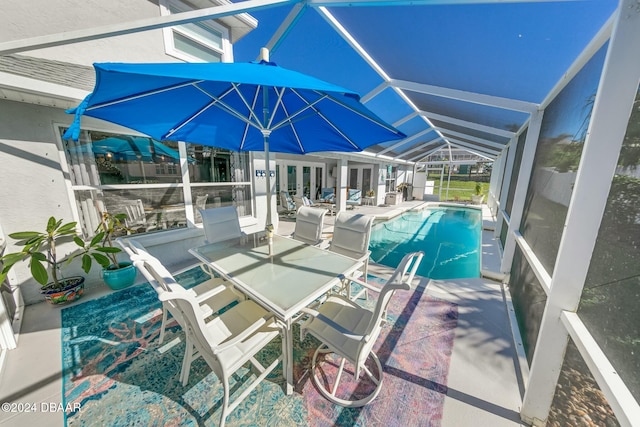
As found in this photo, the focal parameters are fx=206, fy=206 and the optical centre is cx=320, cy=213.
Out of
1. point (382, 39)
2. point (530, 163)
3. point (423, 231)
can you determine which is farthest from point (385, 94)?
point (423, 231)

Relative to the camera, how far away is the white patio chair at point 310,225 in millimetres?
3088

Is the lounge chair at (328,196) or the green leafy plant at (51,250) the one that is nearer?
the green leafy plant at (51,250)

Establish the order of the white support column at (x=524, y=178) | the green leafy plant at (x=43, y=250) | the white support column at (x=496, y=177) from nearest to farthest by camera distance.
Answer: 1. the green leafy plant at (x=43, y=250)
2. the white support column at (x=524, y=178)
3. the white support column at (x=496, y=177)

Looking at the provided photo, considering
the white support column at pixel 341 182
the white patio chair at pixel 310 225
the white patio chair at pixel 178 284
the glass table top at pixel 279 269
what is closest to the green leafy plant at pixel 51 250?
the white patio chair at pixel 178 284

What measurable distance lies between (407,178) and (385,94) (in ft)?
→ 38.8

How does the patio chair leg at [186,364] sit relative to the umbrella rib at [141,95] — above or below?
below

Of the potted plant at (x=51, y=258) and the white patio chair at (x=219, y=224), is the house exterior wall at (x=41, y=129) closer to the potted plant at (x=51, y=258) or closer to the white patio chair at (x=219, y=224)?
the potted plant at (x=51, y=258)

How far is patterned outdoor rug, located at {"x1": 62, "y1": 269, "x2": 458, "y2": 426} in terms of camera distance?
4.79 feet

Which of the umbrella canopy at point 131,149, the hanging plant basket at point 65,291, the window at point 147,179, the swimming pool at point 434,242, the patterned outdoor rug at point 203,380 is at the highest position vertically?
the umbrella canopy at point 131,149

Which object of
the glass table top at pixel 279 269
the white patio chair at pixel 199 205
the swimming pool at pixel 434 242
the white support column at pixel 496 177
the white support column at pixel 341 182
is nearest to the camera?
the glass table top at pixel 279 269

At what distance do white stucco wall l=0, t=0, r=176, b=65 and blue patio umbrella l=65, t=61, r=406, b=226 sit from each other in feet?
5.80

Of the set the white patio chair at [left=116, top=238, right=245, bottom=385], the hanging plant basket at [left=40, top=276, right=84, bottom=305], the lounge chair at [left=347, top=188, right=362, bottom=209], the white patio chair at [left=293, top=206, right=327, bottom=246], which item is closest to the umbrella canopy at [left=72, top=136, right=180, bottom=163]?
the hanging plant basket at [left=40, top=276, right=84, bottom=305]

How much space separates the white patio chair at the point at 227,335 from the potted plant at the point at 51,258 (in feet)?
6.89

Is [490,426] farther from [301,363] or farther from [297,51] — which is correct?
[297,51]
